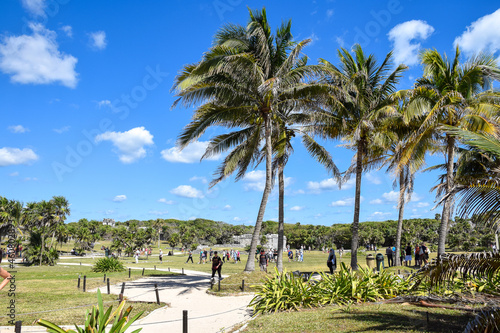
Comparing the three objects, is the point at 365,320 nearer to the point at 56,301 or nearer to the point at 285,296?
the point at 285,296

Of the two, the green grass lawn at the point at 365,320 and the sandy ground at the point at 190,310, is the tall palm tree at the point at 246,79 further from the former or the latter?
the green grass lawn at the point at 365,320

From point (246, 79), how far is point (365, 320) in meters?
10.7

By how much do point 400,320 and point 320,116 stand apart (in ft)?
34.7

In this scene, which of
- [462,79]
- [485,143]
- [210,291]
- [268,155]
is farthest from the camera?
[268,155]

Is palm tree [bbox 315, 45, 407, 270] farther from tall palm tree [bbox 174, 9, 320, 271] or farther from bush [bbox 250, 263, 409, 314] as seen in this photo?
bush [bbox 250, 263, 409, 314]

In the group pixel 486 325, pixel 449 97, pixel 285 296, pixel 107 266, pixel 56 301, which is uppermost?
pixel 449 97

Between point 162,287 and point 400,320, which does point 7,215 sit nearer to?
point 162,287

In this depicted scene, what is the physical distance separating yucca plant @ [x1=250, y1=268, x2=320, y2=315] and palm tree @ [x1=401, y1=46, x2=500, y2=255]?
22.1ft

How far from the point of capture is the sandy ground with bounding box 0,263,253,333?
28.6ft

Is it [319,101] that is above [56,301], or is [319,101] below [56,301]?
above

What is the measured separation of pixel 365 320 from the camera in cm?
759

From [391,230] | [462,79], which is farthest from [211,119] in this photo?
[391,230]

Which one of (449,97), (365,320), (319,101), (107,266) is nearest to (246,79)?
(319,101)

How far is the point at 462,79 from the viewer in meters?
14.8
